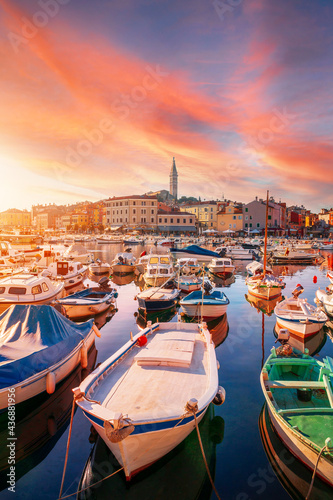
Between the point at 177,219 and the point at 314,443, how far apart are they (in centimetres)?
11204

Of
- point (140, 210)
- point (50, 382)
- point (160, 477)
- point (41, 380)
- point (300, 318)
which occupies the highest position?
point (140, 210)

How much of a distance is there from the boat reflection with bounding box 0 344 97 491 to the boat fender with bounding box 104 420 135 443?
3380 millimetres

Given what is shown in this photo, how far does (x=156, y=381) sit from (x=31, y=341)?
4.89 metres

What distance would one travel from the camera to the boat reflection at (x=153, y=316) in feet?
61.3

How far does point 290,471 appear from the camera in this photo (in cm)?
676

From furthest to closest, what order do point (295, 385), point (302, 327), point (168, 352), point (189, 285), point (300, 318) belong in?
point (189, 285)
point (300, 318)
point (302, 327)
point (168, 352)
point (295, 385)

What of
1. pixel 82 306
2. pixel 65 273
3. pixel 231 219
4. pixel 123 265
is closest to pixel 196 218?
pixel 231 219

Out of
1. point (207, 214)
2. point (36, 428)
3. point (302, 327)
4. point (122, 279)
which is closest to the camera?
point (36, 428)

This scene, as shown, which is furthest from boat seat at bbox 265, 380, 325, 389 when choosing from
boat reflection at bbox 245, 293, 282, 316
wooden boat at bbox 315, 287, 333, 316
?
boat reflection at bbox 245, 293, 282, 316

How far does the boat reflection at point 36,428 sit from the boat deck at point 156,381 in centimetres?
237

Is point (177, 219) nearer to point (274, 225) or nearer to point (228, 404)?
point (274, 225)

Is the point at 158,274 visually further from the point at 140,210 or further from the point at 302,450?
the point at 140,210

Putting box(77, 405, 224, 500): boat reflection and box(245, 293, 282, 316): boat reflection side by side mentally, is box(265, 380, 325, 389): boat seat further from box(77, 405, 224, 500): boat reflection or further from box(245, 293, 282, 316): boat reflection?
box(245, 293, 282, 316): boat reflection

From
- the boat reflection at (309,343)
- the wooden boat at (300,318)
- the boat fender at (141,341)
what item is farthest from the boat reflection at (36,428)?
the wooden boat at (300,318)
